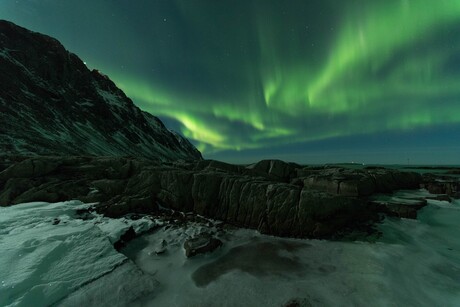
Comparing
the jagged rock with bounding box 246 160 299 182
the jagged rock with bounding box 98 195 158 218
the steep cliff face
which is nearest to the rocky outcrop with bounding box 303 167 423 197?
the jagged rock with bounding box 246 160 299 182

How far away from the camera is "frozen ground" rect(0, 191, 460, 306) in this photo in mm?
6191

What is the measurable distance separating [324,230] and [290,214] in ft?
6.13

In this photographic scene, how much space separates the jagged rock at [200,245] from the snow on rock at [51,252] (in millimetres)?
2434

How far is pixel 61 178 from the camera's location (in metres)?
16.9

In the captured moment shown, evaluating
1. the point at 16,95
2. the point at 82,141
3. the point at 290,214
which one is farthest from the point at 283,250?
the point at 16,95

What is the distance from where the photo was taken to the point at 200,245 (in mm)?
9305

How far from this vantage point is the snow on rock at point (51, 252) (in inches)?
237

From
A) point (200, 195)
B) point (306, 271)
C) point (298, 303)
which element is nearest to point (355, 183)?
point (200, 195)

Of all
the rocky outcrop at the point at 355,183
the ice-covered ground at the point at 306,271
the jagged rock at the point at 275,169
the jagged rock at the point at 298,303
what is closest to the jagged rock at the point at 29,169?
the ice-covered ground at the point at 306,271

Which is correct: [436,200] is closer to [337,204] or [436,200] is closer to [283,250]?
[337,204]

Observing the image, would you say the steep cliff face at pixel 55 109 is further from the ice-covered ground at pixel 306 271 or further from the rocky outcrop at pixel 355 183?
the rocky outcrop at pixel 355 183

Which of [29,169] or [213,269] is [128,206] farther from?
[29,169]

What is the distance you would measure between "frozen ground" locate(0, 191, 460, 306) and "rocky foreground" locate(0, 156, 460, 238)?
4.38 ft

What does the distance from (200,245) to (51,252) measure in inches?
220
